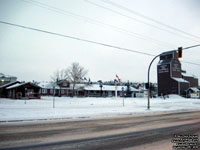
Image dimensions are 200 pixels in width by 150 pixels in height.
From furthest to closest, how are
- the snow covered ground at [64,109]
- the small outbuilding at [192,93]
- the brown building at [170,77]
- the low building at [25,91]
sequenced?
the brown building at [170,77] → the small outbuilding at [192,93] → the low building at [25,91] → the snow covered ground at [64,109]

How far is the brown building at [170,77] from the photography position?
6499cm

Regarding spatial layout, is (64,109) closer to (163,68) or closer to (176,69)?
(163,68)

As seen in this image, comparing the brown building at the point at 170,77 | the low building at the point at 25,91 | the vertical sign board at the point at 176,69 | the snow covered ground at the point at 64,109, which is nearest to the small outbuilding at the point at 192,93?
the brown building at the point at 170,77

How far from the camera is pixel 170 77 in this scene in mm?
66375

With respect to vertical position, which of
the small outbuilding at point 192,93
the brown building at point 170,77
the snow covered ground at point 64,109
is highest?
the brown building at point 170,77

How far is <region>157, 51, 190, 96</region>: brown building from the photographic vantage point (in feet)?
213

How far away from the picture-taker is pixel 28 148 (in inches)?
202

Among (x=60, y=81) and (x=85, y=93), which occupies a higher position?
(x=60, y=81)

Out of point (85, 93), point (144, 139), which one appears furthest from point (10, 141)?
point (85, 93)

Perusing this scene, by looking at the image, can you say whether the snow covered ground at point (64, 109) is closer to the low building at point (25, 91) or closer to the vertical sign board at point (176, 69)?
the low building at point (25, 91)

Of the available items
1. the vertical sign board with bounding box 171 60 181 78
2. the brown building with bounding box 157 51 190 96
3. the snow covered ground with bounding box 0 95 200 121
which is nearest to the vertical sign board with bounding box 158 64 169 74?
the brown building with bounding box 157 51 190 96

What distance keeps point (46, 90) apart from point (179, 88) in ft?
169

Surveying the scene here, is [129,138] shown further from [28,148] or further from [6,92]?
[6,92]

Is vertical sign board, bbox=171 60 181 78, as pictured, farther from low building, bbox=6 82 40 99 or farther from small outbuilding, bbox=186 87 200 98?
low building, bbox=6 82 40 99
